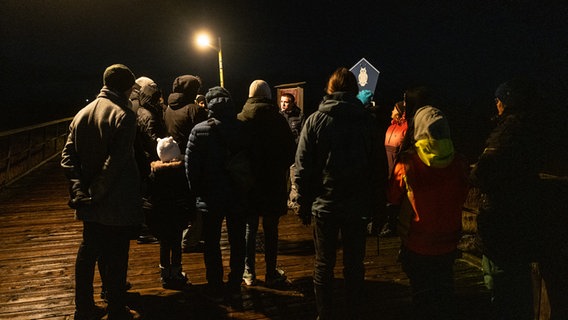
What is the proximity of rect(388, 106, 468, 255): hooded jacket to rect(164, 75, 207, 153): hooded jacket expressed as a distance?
8.15 ft

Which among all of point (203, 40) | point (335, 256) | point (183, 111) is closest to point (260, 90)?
point (183, 111)

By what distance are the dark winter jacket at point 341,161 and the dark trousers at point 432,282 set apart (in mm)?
503

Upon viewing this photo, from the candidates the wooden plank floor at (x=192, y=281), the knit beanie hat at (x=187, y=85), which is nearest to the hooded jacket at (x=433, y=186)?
the wooden plank floor at (x=192, y=281)

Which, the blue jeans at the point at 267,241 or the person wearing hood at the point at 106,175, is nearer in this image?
the person wearing hood at the point at 106,175

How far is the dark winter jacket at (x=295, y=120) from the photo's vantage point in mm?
6051

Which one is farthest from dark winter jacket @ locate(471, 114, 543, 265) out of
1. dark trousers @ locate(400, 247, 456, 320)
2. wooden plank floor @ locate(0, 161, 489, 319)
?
wooden plank floor @ locate(0, 161, 489, 319)

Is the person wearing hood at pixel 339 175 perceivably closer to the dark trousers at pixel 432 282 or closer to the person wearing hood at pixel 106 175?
the dark trousers at pixel 432 282

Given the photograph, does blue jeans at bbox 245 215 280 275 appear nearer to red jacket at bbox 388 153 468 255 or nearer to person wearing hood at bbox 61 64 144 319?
person wearing hood at bbox 61 64 144 319

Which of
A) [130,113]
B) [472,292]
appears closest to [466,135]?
[472,292]

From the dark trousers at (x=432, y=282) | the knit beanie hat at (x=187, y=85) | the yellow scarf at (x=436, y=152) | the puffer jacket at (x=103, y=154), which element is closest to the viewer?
the yellow scarf at (x=436, y=152)

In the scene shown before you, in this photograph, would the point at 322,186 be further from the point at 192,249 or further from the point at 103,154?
the point at 192,249

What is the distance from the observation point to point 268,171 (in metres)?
3.98

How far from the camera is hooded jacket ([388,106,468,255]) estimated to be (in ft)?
9.42

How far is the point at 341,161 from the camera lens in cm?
316
